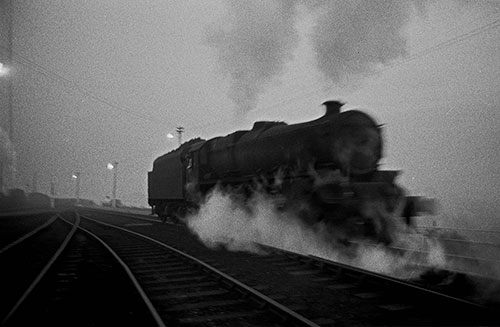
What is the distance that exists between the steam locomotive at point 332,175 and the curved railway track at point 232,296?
1333 millimetres

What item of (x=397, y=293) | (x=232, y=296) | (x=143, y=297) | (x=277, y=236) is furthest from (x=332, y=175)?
(x=143, y=297)

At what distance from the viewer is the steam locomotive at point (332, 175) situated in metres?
8.52

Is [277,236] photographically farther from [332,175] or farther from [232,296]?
[232,296]

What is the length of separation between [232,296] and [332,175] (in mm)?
4111

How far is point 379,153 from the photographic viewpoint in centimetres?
972

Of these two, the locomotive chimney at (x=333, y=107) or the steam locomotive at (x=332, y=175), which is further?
the locomotive chimney at (x=333, y=107)

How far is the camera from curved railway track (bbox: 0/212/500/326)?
4.61 m

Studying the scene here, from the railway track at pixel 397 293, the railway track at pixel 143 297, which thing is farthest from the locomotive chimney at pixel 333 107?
the railway track at pixel 143 297

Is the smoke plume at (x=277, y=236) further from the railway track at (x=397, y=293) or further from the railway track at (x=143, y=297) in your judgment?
the railway track at (x=143, y=297)

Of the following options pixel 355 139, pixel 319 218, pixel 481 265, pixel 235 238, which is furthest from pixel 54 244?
pixel 481 265

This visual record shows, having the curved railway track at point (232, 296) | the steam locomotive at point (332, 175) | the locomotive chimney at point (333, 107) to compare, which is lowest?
the curved railway track at point (232, 296)

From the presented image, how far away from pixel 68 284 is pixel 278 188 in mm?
5333

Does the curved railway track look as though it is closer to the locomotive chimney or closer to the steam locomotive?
the steam locomotive

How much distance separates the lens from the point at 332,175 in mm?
8914
